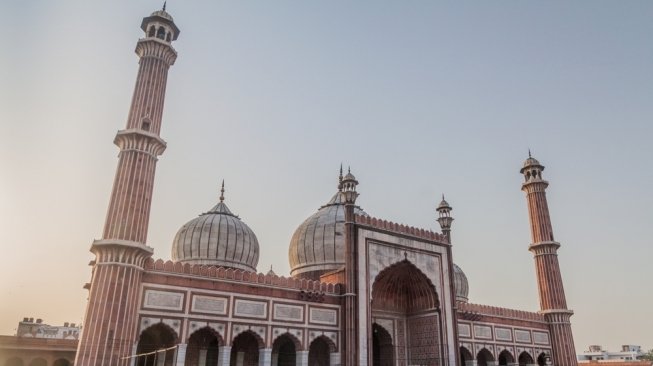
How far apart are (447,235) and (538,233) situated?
Result: 6.75m

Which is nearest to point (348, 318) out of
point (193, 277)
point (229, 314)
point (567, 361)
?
point (229, 314)

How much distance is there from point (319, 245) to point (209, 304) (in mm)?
8271

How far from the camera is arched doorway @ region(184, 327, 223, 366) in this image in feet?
54.3

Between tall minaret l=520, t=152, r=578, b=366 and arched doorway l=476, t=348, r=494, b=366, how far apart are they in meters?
3.67

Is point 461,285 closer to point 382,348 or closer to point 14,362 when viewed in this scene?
point 382,348

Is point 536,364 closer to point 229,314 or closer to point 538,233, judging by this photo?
point 538,233

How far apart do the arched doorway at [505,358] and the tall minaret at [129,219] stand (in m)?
16.7

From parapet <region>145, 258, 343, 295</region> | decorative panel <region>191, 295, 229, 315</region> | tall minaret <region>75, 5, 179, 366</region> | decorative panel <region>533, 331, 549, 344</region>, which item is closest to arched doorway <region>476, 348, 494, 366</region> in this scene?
decorative panel <region>533, 331, 549, 344</region>

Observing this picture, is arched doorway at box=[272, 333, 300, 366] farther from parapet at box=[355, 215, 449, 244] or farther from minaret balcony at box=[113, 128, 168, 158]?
minaret balcony at box=[113, 128, 168, 158]

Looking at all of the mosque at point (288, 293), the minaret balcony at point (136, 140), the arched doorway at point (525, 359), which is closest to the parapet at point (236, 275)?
the mosque at point (288, 293)

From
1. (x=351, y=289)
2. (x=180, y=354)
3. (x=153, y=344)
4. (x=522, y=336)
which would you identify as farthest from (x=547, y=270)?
(x=153, y=344)

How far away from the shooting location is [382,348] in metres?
20.8

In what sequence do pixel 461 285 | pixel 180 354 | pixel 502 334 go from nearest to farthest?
pixel 180 354, pixel 502 334, pixel 461 285

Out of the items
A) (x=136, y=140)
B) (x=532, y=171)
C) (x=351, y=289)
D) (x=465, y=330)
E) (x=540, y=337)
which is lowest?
(x=465, y=330)
